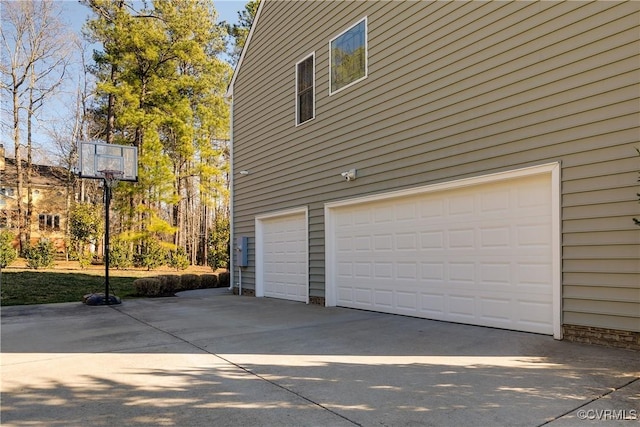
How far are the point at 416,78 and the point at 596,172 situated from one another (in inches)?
116

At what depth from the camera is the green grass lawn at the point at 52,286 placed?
969cm

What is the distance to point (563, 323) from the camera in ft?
15.6

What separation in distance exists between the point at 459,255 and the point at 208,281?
8611 mm

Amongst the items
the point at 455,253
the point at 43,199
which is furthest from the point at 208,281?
the point at 43,199

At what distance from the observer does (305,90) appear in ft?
29.7

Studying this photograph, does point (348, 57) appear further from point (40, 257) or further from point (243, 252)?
point (40, 257)

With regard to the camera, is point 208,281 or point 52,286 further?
point 208,281

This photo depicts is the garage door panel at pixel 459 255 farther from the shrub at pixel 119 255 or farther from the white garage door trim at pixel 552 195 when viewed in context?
the shrub at pixel 119 255

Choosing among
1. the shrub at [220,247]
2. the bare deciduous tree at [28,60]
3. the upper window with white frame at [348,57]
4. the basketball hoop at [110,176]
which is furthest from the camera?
the bare deciduous tree at [28,60]

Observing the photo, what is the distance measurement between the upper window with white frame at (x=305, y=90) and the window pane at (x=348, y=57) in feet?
2.15

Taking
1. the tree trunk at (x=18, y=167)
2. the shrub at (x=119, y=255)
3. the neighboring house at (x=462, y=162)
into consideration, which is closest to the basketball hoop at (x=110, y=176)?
the neighboring house at (x=462, y=162)

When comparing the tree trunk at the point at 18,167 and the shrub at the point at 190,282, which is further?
the tree trunk at the point at 18,167

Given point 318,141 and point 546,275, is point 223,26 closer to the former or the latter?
point 318,141

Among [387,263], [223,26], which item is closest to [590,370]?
[387,263]
